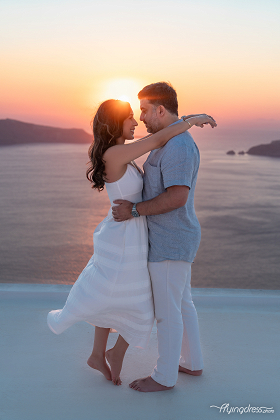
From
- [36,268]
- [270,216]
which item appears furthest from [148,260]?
[270,216]

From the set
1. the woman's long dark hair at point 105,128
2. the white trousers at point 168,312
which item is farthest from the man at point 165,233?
the woman's long dark hair at point 105,128

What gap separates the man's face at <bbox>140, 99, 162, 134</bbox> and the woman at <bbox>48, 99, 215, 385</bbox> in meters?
0.06

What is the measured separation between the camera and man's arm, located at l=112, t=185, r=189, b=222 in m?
1.82

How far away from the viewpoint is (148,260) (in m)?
2.00

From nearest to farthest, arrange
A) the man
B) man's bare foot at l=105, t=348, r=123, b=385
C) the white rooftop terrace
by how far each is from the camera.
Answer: the white rooftop terrace, the man, man's bare foot at l=105, t=348, r=123, b=385

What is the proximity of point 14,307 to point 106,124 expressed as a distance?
5.34 feet

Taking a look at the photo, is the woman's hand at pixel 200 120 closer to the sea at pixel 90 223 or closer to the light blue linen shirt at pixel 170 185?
the light blue linen shirt at pixel 170 185

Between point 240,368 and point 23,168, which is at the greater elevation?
point 240,368

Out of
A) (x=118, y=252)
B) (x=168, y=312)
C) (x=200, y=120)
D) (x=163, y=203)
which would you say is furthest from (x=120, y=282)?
(x=200, y=120)

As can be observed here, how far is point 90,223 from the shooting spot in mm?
22719

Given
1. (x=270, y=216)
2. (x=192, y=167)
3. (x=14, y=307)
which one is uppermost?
(x=192, y=167)

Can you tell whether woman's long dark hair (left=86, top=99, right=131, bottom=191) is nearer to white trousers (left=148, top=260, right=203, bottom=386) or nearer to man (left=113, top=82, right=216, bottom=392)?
man (left=113, top=82, right=216, bottom=392)

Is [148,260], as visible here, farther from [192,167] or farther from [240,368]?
[240,368]

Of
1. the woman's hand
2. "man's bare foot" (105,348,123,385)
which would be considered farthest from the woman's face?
"man's bare foot" (105,348,123,385)
